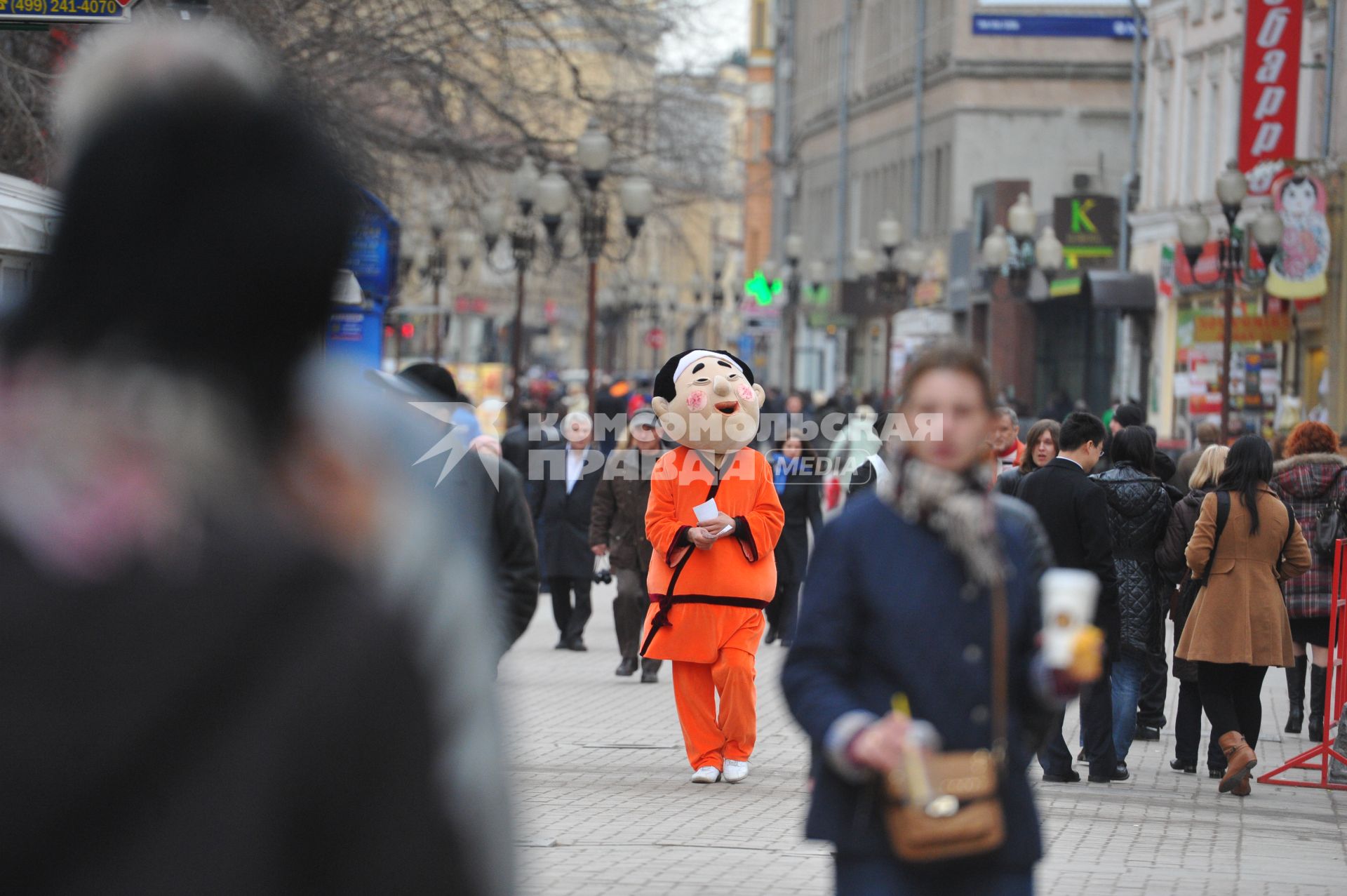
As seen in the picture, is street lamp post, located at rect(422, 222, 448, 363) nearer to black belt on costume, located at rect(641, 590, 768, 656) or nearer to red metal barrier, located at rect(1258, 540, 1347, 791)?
black belt on costume, located at rect(641, 590, 768, 656)

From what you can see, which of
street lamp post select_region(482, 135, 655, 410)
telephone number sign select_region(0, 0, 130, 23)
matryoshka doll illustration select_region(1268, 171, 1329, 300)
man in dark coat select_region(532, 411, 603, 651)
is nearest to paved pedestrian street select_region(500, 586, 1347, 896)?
man in dark coat select_region(532, 411, 603, 651)

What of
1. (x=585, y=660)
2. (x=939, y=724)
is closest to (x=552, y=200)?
(x=585, y=660)

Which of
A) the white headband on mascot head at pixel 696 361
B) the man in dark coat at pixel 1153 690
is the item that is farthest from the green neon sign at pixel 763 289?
the white headband on mascot head at pixel 696 361

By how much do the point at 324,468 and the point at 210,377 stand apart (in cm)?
12

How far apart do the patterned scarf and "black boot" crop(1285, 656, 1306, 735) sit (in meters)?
9.64

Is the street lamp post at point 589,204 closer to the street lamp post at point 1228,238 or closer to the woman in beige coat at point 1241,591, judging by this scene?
the street lamp post at point 1228,238

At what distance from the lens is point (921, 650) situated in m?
4.07

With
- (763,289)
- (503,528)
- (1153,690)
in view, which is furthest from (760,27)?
(503,528)

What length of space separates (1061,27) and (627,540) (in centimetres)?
4189

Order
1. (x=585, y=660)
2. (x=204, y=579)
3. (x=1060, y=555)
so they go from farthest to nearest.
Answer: (x=585, y=660) < (x=1060, y=555) < (x=204, y=579)

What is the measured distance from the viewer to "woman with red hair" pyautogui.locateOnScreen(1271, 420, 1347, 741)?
12.2m

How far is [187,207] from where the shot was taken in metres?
1.70

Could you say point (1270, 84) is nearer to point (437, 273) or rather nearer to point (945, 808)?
point (437, 273)

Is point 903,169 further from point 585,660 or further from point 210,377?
point 210,377
